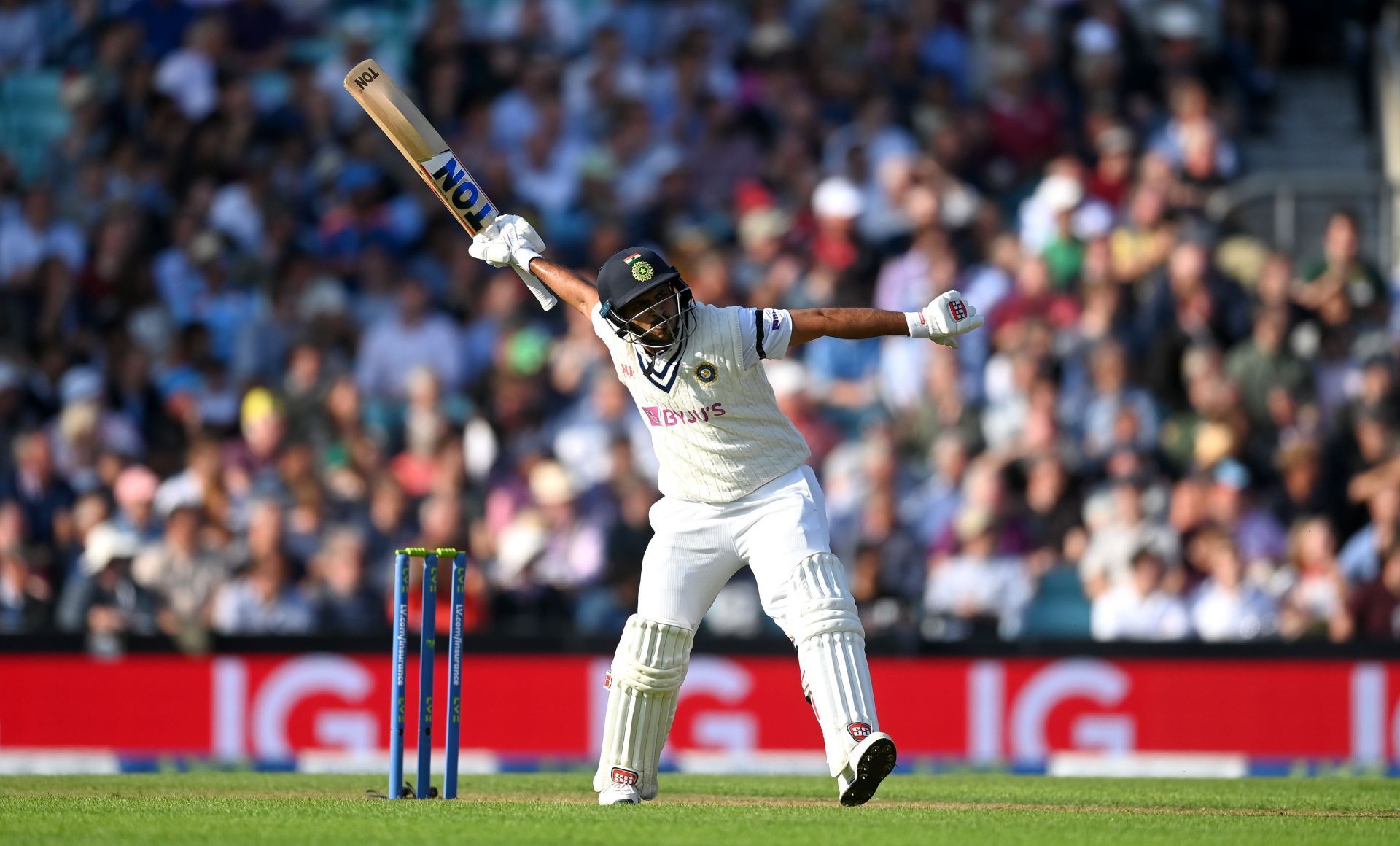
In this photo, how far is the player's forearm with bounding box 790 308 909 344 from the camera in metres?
7.20

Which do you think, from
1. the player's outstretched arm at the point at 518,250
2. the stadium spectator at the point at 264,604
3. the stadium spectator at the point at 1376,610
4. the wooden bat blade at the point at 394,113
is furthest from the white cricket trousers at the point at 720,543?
the stadium spectator at the point at 1376,610

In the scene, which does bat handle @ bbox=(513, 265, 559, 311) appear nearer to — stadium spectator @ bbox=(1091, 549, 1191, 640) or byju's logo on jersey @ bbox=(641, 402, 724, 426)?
byju's logo on jersey @ bbox=(641, 402, 724, 426)

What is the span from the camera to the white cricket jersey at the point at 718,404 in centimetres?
724

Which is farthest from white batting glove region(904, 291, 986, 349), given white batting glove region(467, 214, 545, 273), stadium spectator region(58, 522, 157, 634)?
stadium spectator region(58, 522, 157, 634)

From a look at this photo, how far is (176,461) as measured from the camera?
42.9ft

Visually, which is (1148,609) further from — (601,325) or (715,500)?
(601,325)

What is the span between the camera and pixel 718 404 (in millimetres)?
7285

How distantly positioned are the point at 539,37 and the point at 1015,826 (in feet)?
33.7

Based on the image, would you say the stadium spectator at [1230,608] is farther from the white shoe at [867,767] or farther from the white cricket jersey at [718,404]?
the white shoe at [867,767]

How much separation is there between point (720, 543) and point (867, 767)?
989 mm

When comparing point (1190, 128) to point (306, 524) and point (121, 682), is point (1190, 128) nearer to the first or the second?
point (306, 524)

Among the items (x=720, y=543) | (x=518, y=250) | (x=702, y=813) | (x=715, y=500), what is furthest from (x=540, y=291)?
(x=702, y=813)

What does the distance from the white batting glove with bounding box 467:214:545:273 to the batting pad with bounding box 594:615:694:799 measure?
154 centimetres

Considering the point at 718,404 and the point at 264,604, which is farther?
the point at 264,604
